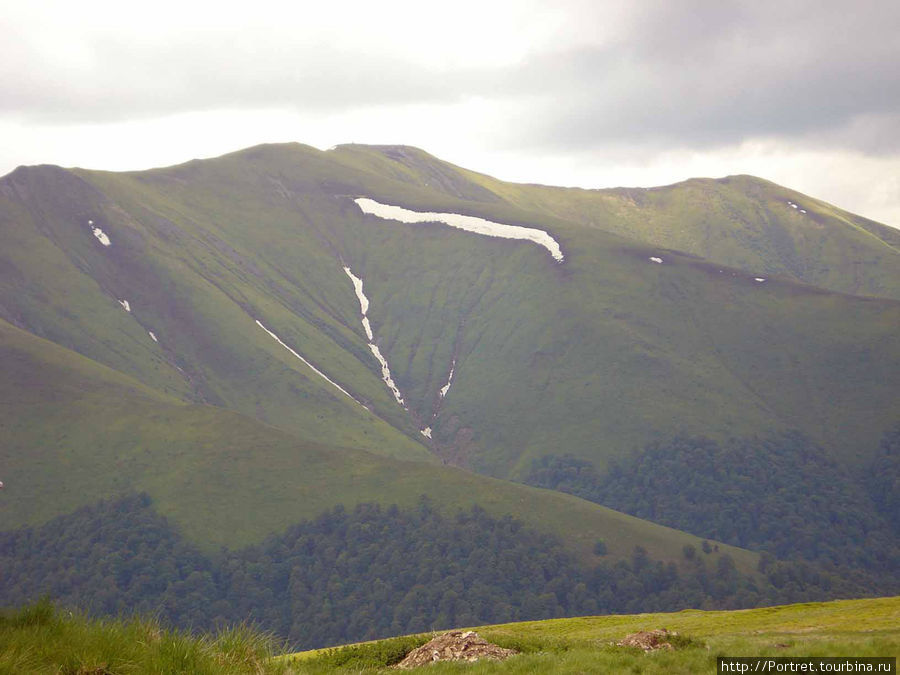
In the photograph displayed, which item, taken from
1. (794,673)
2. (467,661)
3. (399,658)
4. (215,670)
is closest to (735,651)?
(794,673)

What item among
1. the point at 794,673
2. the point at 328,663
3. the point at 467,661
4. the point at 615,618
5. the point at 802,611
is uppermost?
the point at 794,673

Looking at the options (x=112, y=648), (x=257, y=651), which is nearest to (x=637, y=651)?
(x=257, y=651)

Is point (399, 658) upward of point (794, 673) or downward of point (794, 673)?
downward

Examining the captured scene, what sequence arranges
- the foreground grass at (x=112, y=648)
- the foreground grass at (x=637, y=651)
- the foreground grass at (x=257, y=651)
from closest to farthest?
the foreground grass at (x=112, y=648)
the foreground grass at (x=257, y=651)
the foreground grass at (x=637, y=651)

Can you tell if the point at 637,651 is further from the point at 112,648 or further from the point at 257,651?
the point at 112,648

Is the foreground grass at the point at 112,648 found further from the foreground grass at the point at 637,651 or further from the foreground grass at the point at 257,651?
the foreground grass at the point at 637,651

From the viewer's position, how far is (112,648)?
17219mm

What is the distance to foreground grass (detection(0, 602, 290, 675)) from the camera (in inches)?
658

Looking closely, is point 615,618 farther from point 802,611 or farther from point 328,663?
point 328,663

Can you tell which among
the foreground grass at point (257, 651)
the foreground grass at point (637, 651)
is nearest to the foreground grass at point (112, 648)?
the foreground grass at point (257, 651)

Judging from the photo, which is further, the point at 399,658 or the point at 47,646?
the point at 399,658

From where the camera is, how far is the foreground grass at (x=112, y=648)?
1670cm

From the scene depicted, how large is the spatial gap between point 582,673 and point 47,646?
13.5m

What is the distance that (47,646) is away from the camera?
55.7 feet
